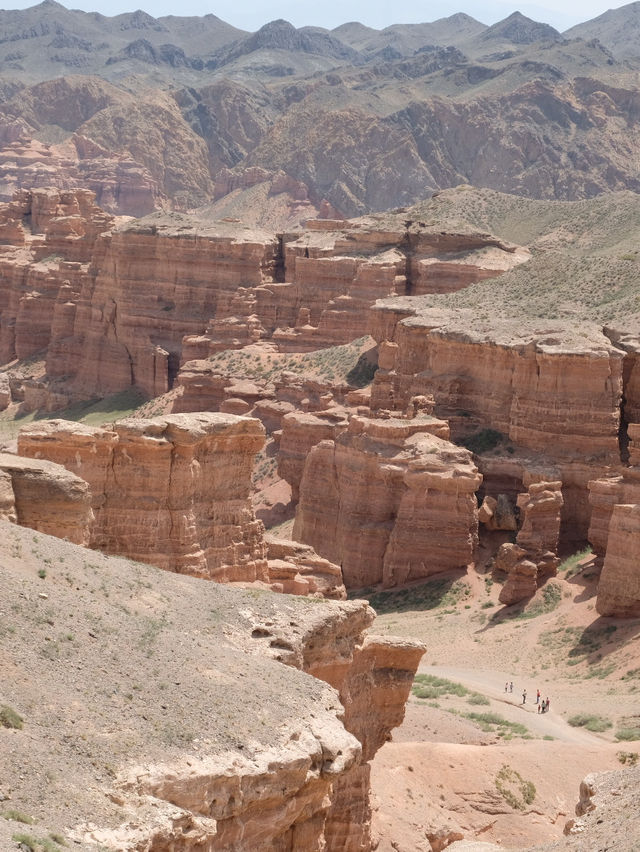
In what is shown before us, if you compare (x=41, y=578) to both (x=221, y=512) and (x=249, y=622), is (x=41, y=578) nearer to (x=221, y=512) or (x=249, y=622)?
(x=249, y=622)

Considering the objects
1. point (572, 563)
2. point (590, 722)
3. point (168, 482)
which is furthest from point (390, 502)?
point (168, 482)

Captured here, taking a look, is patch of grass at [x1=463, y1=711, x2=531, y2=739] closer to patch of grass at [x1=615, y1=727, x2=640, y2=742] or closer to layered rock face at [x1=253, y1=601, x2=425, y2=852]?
patch of grass at [x1=615, y1=727, x2=640, y2=742]

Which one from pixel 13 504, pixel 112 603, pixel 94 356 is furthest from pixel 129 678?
pixel 94 356

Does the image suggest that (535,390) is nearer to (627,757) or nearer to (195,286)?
(627,757)

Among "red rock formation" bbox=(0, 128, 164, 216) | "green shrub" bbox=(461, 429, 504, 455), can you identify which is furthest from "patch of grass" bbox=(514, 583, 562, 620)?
"red rock formation" bbox=(0, 128, 164, 216)

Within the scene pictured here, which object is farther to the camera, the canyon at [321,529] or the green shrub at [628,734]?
the green shrub at [628,734]

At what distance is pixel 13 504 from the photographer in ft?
76.8

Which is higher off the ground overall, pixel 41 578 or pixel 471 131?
pixel 471 131

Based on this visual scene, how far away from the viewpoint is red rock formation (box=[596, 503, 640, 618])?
3812cm

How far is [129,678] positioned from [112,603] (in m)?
2.24

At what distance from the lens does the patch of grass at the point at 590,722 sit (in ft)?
A: 104

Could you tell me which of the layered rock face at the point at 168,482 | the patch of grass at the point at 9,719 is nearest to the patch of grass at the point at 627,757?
the layered rock face at the point at 168,482

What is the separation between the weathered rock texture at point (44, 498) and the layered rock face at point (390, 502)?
2114 centimetres

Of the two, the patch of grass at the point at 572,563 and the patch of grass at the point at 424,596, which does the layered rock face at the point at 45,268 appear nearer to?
the patch of grass at the point at 424,596
